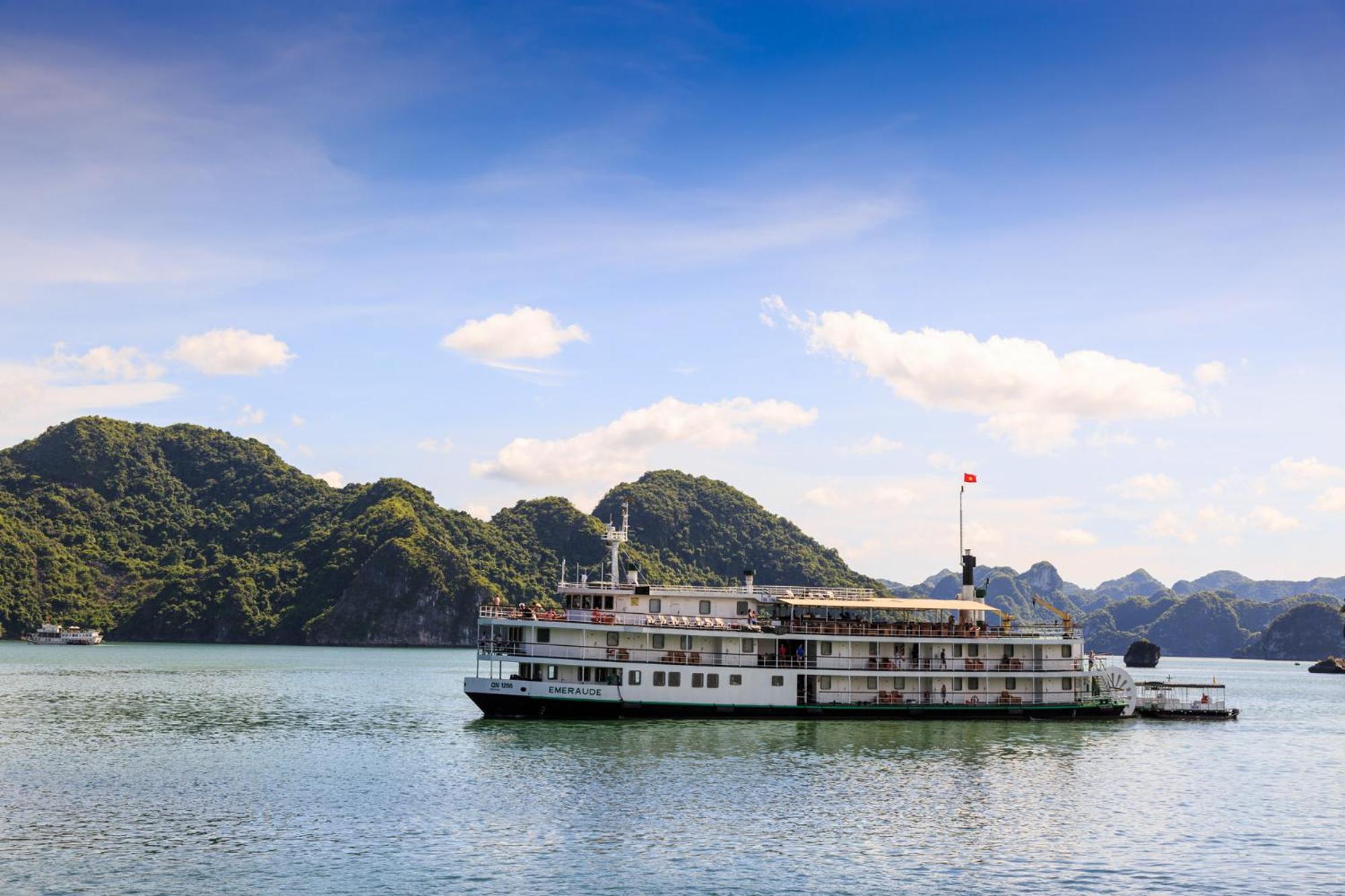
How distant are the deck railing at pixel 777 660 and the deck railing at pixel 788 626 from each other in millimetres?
1296

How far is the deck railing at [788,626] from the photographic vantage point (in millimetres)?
59969

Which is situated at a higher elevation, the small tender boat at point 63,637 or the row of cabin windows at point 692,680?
the row of cabin windows at point 692,680

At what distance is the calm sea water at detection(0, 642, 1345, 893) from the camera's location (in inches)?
1191

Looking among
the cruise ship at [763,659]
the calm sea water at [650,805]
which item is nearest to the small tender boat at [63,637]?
the calm sea water at [650,805]

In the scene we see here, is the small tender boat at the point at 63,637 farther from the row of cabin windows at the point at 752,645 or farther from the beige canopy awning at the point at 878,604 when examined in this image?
the beige canopy awning at the point at 878,604

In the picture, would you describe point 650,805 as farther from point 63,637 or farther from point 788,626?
point 63,637

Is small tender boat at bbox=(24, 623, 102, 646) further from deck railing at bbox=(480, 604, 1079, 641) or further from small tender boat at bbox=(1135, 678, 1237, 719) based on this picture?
small tender boat at bbox=(1135, 678, 1237, 719)

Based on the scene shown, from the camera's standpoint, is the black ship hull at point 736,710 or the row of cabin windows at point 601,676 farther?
the row of cabin windows at point 601,676

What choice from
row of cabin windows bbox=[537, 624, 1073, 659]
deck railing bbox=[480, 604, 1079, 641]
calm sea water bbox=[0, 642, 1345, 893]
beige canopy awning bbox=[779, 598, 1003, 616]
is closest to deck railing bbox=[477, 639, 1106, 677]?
row of cabin windows bbox=[537, 624, 1073, 659]

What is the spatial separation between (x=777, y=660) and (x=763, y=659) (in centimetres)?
78

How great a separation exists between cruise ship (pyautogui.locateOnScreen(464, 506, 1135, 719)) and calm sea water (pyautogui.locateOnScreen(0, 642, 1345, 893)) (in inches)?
52.5

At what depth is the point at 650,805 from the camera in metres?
38.4

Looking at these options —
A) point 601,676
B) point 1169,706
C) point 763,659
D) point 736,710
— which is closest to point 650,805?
point 601,676

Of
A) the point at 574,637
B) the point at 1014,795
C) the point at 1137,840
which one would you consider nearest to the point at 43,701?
the point at 574,637
